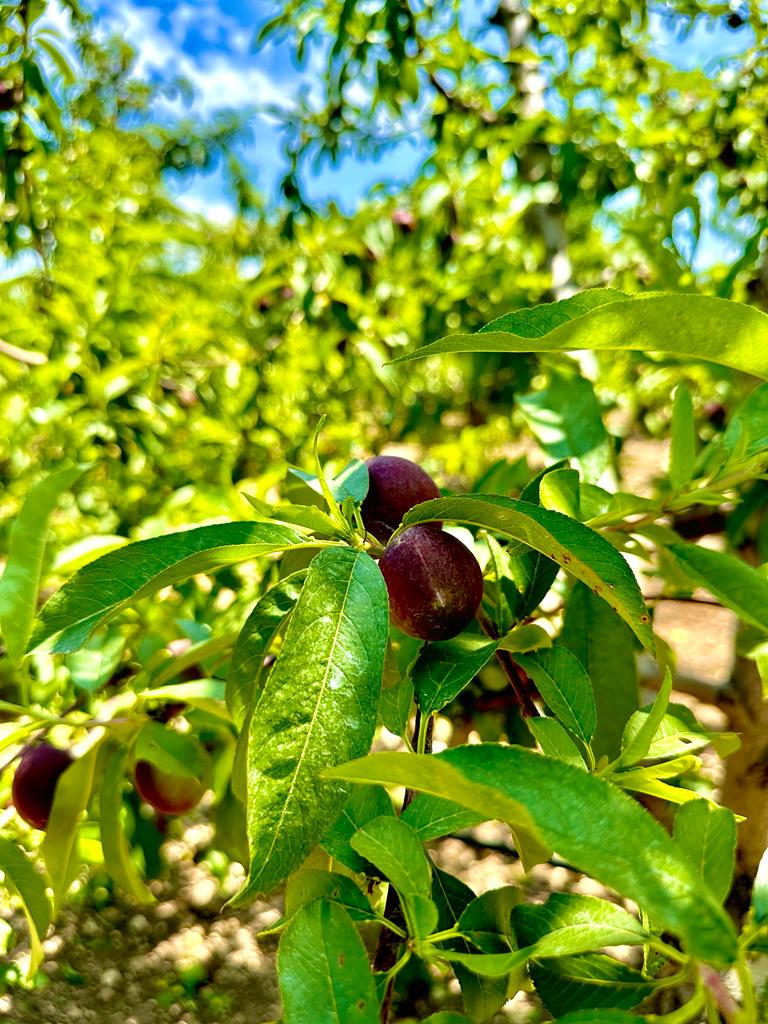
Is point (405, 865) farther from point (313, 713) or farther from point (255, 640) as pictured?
point (255, 640)

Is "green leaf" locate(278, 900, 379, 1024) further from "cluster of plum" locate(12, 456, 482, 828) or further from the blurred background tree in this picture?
the blurred background tree

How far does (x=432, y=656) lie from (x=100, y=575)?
21 centimetres

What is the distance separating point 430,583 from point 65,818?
0.48 meters

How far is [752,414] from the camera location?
0.60m

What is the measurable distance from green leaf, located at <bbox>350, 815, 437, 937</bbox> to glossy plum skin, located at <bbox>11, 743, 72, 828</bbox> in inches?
21.3

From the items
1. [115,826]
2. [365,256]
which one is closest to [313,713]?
[115,826]

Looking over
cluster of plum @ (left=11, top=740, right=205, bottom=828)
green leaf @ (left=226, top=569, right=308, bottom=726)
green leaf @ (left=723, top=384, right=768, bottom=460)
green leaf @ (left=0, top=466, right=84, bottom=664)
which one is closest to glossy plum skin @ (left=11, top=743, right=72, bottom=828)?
cluster of plum @ (left=11, top=740, right=205, bottom=828)

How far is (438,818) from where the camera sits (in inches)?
17.0

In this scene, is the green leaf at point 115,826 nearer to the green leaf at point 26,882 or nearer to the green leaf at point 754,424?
the green leaf at point 26,882

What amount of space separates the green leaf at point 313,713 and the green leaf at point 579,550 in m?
0.08

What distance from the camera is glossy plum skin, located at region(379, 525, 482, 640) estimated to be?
19.7 inches

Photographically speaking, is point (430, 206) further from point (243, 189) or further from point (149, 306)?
point (243, 189)

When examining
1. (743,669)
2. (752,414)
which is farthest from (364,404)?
(752,414)

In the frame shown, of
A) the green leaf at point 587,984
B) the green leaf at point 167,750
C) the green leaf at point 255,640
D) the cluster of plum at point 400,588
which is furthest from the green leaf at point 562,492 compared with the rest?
the green leaf at point 167,750
